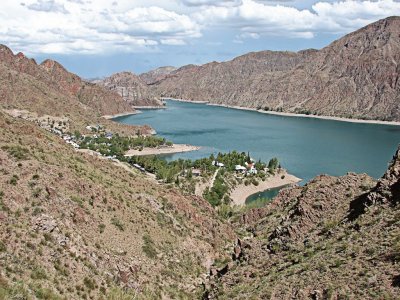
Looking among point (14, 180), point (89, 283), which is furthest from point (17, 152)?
point (89, 283)

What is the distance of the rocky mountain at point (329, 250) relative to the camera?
1011 inches

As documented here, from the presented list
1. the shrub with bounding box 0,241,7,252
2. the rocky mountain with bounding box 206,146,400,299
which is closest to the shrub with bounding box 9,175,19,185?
the shrub with bounding box 0,241,7,252

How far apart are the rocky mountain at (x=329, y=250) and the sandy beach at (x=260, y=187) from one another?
60.6 meters

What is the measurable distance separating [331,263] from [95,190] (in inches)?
847

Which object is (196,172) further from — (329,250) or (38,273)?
(38,273)

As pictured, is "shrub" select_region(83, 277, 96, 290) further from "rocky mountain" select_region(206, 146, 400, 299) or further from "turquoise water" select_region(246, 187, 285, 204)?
"turquoise water" select_region(246, 187, 285, 204)

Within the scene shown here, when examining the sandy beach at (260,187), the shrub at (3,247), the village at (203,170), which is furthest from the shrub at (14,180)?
the sandy beach at (260,187)

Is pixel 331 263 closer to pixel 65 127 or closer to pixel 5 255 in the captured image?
pixel 5 255

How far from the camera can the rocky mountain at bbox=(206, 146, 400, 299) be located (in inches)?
1011

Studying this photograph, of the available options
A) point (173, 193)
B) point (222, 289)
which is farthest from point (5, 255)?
point (173, 193)

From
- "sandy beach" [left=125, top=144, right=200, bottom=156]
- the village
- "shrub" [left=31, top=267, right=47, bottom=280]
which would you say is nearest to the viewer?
"shrub" [left=31, top=267, right=47, bottom=280]

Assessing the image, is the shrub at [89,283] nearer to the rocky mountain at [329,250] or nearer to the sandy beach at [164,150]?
the rocky mountain at [329,250]

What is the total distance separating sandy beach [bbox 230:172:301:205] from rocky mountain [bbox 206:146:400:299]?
60.6 m

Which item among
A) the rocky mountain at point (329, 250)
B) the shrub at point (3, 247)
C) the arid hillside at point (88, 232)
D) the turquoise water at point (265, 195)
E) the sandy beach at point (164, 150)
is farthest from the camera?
the sandy beach at point (164, 150)
